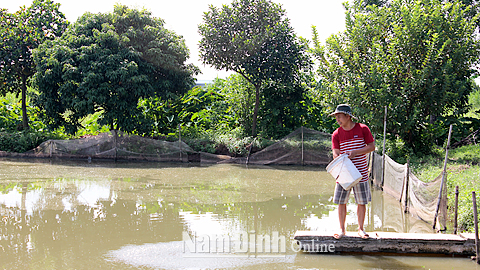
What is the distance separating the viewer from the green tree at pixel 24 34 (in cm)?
1702

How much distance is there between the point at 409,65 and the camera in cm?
1176

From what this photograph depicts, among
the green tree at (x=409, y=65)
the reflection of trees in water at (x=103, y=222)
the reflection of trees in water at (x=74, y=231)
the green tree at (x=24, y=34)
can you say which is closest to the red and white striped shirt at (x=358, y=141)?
the reflection of trees in water at (x=103, y=222)

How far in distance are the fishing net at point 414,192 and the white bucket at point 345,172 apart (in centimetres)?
188

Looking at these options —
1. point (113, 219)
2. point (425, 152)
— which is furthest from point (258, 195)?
point (425, 152)

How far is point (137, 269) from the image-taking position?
4.57 metres

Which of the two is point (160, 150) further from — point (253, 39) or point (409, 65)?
point (409, 65)

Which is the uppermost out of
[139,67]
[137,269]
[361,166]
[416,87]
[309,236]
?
[139,67]

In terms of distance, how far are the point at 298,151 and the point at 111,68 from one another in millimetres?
7910

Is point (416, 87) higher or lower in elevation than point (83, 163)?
higher

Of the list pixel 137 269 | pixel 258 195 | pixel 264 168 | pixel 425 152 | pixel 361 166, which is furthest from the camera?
pixel 264 168

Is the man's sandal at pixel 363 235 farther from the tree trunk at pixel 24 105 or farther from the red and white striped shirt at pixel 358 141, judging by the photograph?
the tree trunk at pixel 24 105

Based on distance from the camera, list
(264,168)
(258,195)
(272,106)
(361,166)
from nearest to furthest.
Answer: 1. (361,166)
2. (258,195)
3. (264,168)
4. (272,106)

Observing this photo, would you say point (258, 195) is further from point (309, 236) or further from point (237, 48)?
point (237, 48)

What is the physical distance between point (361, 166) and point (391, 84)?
7.85 meters
